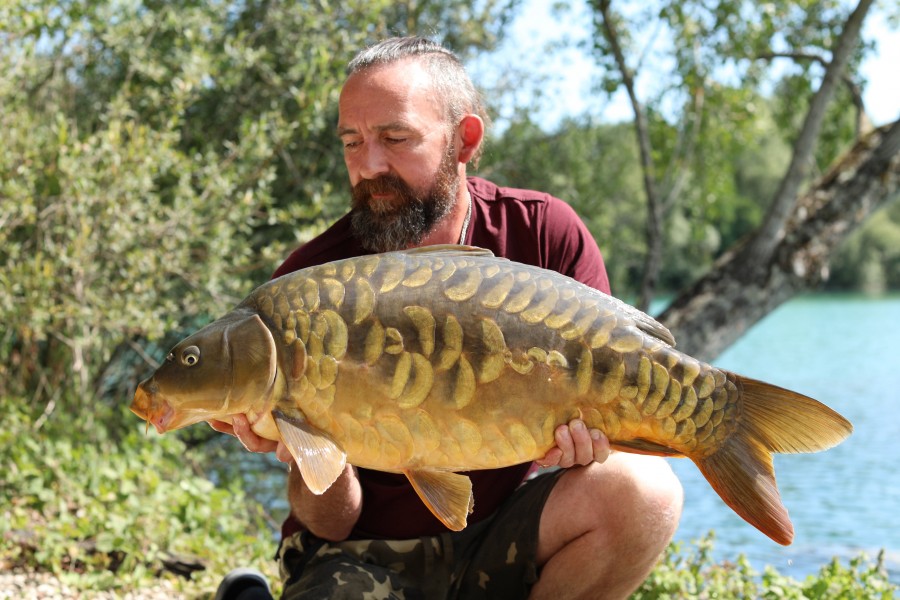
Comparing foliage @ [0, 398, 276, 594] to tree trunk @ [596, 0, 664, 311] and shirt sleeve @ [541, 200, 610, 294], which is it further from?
tree trunk @ [596, 0, 664, 311]

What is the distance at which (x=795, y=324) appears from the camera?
27141 millimetres

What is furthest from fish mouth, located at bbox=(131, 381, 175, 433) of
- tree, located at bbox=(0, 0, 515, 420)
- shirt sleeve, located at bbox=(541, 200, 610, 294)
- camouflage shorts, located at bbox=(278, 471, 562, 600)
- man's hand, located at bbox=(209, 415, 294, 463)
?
tree, located at bbox=(0, 0, 515, 420)

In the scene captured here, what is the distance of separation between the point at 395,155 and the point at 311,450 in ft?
2.75

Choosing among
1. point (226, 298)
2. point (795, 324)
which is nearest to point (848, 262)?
point (795, 324)

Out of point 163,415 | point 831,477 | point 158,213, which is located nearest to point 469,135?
point 163,415

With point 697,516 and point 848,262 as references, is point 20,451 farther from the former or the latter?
point 848,262

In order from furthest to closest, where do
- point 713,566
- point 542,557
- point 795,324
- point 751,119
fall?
point 795,324
point 751,119
point 713,566
point 542,557

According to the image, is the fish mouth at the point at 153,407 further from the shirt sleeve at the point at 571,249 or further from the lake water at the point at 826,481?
the lake water at the point at 826,481

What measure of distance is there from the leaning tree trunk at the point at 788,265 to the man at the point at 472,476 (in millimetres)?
2544

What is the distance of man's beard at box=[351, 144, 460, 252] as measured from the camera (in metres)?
2.40

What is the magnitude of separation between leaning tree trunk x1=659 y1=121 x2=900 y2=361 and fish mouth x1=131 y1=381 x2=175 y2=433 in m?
3.42

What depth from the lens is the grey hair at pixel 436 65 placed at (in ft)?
7.97

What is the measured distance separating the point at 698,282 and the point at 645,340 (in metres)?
3.44

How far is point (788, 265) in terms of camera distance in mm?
5039
